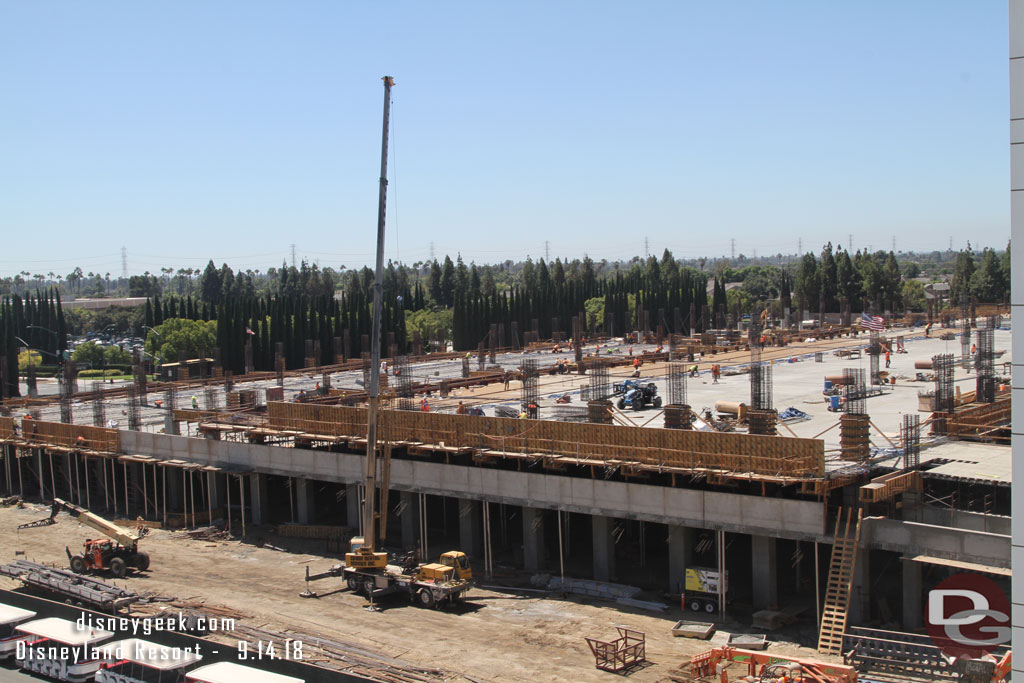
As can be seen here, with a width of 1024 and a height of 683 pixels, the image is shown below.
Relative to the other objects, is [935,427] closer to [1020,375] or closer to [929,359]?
[1020,375]

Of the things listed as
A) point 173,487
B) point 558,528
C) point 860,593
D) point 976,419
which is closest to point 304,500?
point 173,487

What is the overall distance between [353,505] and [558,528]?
9875mm

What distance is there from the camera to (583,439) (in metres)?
36.6

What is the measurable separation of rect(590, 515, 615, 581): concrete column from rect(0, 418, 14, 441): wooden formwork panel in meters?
35.7

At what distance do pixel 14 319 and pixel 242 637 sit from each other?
108 metres

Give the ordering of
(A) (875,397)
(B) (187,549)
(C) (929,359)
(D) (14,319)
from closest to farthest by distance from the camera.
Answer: (B) (187,549) → (A) (875,397) → (C) (929,359) → (D) (14,319)

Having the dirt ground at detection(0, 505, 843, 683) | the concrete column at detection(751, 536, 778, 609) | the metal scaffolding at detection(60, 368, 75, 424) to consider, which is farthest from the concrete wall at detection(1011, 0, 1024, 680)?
the metal scaffolding at detection(60, 368, 75, 424)

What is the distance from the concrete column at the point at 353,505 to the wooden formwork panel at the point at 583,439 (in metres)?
2.42

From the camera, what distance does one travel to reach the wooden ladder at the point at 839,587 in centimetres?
2820

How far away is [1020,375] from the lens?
1036cm

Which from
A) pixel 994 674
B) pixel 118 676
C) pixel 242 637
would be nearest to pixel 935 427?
pixel 994 674

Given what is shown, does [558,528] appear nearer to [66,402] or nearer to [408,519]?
[408,519]

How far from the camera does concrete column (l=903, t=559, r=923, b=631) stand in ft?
96.6

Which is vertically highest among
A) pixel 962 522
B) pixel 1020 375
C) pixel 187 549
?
pixel 1020 375
